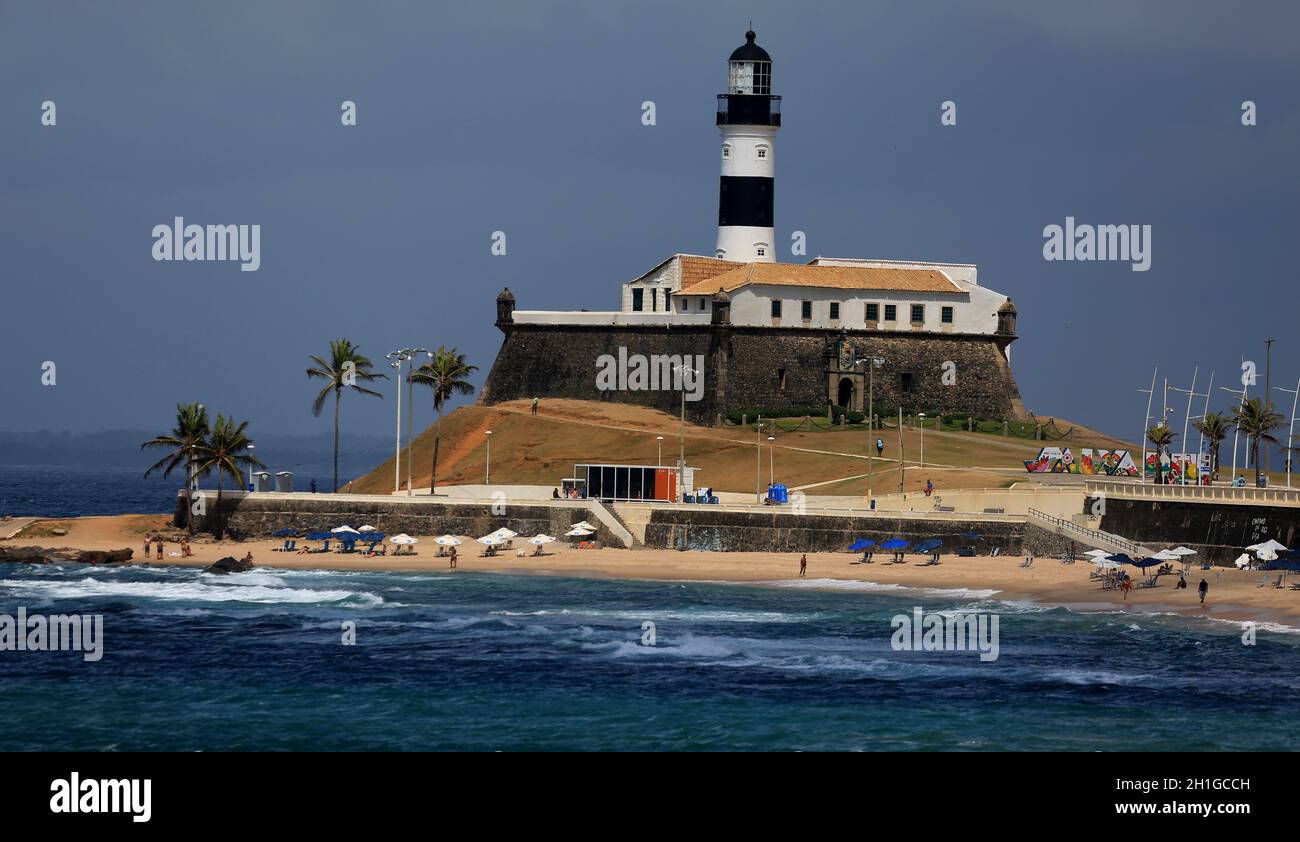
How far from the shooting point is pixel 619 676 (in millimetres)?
57406

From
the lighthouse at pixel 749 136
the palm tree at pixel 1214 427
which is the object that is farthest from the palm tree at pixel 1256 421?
the lighthouse at pixel 749 136

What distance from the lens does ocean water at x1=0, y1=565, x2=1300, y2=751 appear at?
49062 millimetres

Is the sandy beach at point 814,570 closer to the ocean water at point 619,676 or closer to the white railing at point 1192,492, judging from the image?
the ocean water at point 619,676

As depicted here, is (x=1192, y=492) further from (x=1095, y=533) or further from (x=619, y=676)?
(x=619, y=676)

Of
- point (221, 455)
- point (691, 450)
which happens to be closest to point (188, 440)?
point (221, 455)

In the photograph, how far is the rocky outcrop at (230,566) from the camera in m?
84.5

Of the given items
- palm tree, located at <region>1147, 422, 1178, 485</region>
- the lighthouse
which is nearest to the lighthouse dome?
the lighthouse

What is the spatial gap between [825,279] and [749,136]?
1108 cm

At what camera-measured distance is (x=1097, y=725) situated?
49.7m

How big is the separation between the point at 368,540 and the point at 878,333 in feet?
140

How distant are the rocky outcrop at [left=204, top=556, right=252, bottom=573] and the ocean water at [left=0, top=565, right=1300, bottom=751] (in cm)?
600
